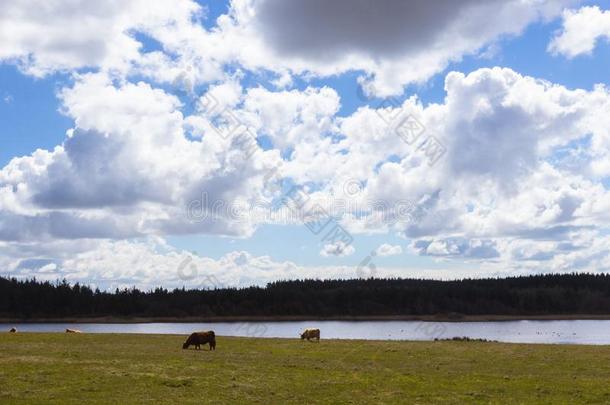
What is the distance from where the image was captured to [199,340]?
40219 mm

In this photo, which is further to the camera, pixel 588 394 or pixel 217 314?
pixel 217 314

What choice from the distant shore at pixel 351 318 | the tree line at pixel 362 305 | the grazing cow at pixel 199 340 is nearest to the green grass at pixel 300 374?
the grazing cow at pixel 199 340

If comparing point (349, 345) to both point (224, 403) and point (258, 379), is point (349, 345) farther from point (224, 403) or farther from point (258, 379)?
point (224, 403)

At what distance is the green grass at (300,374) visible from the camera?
74.0 feet

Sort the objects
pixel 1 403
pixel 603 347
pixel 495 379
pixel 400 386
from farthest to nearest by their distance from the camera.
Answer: pixel 603 347 → pixel 495 379 → pixel 400 386 → pixel 1 403

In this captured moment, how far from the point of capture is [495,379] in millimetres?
27016

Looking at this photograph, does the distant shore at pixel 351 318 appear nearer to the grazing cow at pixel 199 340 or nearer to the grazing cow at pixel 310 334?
the grazing cow at pixel 310 334

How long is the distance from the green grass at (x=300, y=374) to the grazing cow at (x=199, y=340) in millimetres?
656

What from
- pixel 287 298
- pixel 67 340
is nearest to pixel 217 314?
pixel 287 298

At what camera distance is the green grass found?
2256cm

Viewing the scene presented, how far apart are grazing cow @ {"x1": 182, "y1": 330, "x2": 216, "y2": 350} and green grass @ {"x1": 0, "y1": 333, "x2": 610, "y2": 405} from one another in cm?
66

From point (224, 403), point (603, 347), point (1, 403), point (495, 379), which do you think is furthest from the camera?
point (603, 347)

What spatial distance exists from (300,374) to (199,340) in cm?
1414

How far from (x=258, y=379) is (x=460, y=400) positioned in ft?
26.5
